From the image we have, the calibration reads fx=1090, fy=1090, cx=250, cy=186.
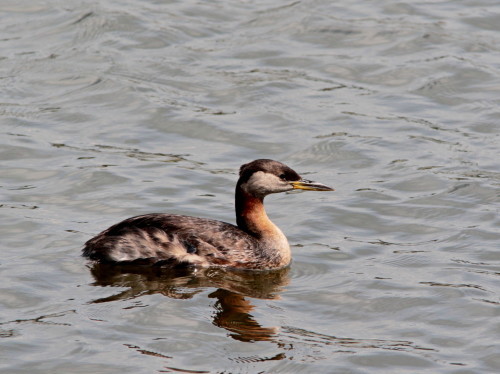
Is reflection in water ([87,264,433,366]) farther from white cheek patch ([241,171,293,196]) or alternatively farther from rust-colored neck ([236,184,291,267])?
white cheek patch ([241,171,293,196])

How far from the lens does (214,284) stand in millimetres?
11227

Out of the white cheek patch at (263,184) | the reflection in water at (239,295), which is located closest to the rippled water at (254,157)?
the reflection in water at (239,295)

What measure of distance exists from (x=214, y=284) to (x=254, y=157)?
12.4 ft

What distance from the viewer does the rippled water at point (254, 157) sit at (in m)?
9.68

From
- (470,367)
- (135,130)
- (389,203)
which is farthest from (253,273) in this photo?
(135,130)

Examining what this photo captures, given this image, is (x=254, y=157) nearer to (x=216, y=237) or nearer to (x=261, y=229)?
(x=261, y=229)

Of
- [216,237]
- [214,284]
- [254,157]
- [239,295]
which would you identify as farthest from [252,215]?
[254,157]

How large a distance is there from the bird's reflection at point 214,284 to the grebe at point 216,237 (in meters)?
0.10

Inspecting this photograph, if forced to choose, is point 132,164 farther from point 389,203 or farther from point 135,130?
point 389,203

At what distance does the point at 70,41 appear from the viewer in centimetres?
1859

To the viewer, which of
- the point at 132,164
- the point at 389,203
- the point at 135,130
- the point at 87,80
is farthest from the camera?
the point at 87,80

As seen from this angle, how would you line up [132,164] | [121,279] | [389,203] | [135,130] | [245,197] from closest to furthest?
[121,279]
[245,197]
[389,203]
[132,164]
[135,130]

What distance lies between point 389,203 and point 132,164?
Result: 346 centimetres

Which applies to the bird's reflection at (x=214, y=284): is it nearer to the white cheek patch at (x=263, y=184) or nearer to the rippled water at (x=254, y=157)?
the rippled water at (x=254, y=157)
